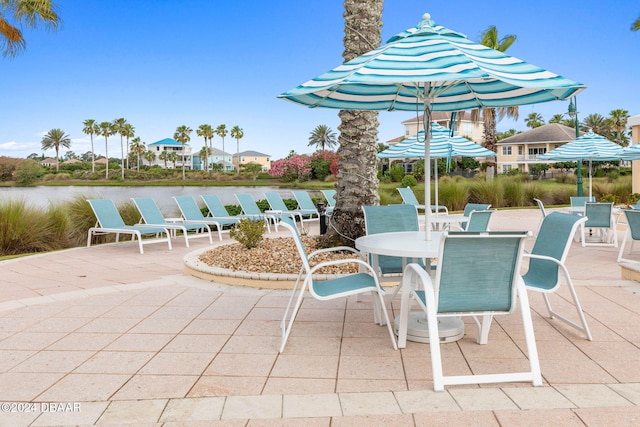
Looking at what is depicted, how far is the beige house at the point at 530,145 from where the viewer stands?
49.0 m

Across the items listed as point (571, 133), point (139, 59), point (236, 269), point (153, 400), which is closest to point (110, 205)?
point (236, 269)

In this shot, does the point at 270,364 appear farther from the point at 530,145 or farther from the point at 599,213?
the point at 530,145

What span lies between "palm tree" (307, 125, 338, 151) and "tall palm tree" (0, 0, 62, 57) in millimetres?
59095

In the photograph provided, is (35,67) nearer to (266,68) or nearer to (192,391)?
(266,68)

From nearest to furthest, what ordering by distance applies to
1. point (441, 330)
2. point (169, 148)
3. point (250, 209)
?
point (441, 330), point (250, 209), point (169, 148)

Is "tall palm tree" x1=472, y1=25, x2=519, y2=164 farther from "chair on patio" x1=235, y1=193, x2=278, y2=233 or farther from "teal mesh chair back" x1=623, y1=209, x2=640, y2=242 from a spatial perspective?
"teal mesh chair back" x1=623, y1=209, x2=640, y2=242

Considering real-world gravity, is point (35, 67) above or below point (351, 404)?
above

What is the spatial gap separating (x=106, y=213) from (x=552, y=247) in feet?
27.8

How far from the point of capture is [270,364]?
11.7ft

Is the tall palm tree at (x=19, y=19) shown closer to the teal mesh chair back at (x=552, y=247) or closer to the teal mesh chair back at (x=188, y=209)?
the teal mesh chair back at (x=188, y=209)

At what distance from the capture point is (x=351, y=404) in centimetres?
289

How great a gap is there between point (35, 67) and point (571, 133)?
44356mm

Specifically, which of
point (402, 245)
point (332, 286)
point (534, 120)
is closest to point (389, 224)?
point (402, 245)

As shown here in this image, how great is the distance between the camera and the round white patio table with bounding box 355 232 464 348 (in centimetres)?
379
